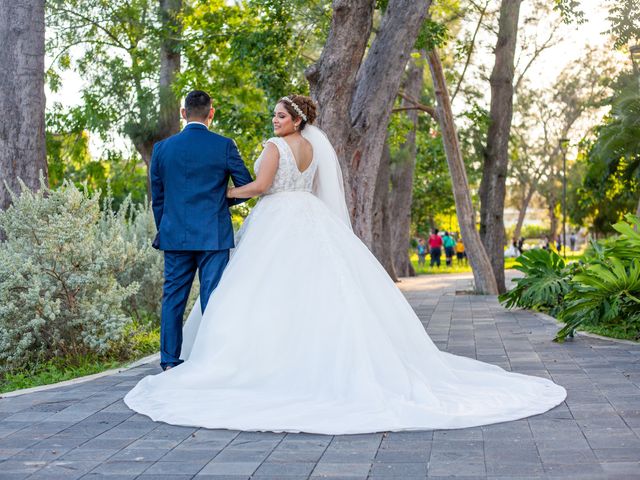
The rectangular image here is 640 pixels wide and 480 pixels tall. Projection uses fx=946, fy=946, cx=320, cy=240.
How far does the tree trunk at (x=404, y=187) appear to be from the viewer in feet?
100

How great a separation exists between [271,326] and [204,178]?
147cm

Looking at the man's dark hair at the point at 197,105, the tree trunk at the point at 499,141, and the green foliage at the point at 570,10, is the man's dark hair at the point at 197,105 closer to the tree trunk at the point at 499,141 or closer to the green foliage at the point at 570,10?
the green foliage at the point at 570,10

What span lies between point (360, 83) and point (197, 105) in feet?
19.6

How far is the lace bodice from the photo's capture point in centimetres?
724

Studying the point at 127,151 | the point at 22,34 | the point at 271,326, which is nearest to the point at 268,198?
the point at 271,326

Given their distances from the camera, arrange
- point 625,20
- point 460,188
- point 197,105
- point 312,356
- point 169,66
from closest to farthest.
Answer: point 312,356 < point 197,105 < point 625,20 < point 460,188 < point 169,66

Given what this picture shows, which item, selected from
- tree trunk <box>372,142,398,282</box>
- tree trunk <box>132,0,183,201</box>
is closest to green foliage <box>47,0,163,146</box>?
tree trunk <box>132,0,183,201</box>

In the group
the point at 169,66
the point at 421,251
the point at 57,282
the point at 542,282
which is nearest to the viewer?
the point at 57,282

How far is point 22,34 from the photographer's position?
10.2 metres

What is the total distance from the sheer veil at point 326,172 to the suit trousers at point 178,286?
3.00 ft

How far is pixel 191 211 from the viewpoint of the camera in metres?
7.35

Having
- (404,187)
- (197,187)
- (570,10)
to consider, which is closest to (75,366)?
(197,187)

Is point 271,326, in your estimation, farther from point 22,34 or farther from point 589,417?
point 22,34

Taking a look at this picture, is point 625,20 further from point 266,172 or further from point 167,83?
point 167,83
